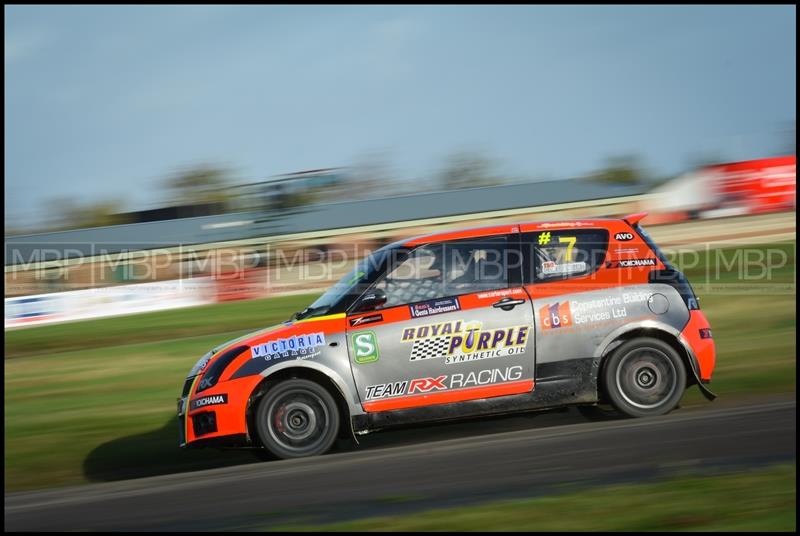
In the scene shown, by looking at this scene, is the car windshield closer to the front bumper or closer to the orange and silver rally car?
the orange and silver rally car

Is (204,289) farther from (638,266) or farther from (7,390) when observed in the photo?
(638,266)

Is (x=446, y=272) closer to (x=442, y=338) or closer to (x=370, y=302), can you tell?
(x=442, y=338)

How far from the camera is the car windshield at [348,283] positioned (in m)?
7.10

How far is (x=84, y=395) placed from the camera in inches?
439

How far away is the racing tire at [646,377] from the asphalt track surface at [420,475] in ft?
0.54

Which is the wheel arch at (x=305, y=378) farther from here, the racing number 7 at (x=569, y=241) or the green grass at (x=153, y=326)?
the green grass at (x=153, y=326)

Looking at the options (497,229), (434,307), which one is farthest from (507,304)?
(497,229)

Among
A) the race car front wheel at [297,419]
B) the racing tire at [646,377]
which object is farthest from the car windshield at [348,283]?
the racing tire at [646,377]

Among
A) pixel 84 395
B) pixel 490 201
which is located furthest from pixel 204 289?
pixel 490 201

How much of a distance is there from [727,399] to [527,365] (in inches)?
102

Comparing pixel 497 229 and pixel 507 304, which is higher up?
pixel 497 229

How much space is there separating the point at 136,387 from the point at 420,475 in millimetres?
6780

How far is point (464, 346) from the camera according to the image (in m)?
6.87

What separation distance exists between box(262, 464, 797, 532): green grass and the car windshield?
2.70 meters
